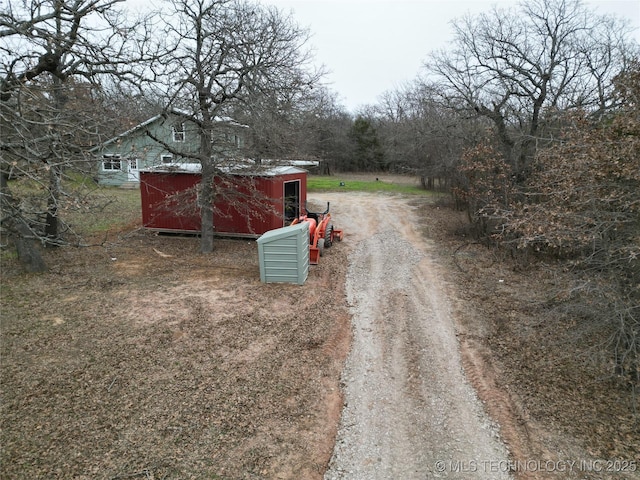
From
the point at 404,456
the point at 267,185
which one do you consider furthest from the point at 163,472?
the point at 267,185

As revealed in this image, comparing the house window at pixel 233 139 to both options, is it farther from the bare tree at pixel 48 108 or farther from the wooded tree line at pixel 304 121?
the bare tree at pixel 48 108

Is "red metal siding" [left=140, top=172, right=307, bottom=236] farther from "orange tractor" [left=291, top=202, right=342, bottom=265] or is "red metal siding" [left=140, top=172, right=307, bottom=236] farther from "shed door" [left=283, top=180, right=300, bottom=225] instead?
"orange tractor" [left=291, top=202, right=342, bottom=265]

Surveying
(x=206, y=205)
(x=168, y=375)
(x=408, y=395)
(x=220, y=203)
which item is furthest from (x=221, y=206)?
(x=408, y=395)

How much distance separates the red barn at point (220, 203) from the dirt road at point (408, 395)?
4.35 metres

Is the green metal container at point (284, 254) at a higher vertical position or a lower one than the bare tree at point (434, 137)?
lower

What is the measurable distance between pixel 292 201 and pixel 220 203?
3674 millimetres

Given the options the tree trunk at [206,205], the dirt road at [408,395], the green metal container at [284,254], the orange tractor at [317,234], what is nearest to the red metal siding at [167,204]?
the tree trunk at [206,205]

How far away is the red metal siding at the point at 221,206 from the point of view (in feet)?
41.4

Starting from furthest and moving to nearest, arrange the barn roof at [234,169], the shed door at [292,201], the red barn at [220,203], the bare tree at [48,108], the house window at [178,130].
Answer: the shed door at [292,201]
the red barn at [220,203]
the barn roof at [234,169]
the house window at [178,130]
the bare tree at [48,108]

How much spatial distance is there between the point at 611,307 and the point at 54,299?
9.62 metres

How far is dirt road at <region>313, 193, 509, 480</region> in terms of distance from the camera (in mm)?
3961

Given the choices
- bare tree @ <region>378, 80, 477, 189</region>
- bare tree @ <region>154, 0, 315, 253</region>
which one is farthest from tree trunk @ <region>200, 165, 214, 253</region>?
bare tree @ <region>378, 80, 477, 189</region>

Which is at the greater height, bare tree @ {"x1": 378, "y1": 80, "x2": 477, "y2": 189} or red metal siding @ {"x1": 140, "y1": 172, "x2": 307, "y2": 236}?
bare tree @ {"x1": 378, "y1": 80, "x2": 477, "y2": 189}

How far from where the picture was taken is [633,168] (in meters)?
4.29
